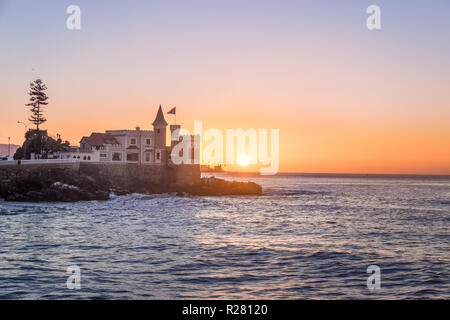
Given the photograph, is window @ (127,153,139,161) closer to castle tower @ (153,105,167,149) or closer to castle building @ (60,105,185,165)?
castle building @ (60,105,185,165)

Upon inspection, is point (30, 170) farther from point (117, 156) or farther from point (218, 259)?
point (218, 259)

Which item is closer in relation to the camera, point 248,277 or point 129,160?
point 248,277

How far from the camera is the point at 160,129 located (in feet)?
316

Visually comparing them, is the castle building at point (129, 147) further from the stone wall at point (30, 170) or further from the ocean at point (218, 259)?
the ocean at point (218, 259)

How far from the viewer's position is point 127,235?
1209 inches

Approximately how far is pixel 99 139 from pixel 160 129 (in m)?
14.0

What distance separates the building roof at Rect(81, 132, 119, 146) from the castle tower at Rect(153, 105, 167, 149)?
30.1 ft

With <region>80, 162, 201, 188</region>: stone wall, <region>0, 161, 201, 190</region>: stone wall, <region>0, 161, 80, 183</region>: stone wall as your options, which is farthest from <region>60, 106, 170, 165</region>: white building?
<region>0, 161, 80, 183</region>: stone wall

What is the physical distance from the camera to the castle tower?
9569cm

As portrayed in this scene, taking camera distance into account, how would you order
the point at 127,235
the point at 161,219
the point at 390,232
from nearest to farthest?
the point at 127,235 < the point at 390,232 < the point at 161,219

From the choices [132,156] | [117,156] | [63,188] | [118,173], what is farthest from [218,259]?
[132,156]
